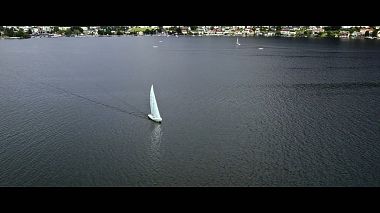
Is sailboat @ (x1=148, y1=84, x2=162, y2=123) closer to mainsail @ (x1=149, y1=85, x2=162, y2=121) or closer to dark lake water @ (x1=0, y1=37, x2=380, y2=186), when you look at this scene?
mainsail @ (x1=149, y1=85, x2=162, y2=121)

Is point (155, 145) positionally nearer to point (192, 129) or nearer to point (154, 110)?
point (192, 129)

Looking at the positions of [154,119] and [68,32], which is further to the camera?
[68,32]

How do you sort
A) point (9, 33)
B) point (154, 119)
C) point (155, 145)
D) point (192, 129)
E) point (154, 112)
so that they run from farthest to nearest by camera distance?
1. point (9, 33)
2. point (154, 112)
3. point (154, 119)
4. point (192, 129)
5. point (155, 145)

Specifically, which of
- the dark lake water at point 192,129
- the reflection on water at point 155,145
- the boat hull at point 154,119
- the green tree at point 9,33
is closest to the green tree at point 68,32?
the green tree at point 9,33

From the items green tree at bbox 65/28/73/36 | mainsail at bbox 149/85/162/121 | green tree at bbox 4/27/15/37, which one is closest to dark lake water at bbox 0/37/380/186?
mainsail at bbox 149/85/162/121

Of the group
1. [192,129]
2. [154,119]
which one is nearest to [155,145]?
[192,129]
